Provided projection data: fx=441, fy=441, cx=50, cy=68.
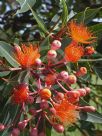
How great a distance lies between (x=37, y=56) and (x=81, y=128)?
1519 mm

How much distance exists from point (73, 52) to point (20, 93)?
1.02ft

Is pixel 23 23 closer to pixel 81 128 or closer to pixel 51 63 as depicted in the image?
pixel 81 128

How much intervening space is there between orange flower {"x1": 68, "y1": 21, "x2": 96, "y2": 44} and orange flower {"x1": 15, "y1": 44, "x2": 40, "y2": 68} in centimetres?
20

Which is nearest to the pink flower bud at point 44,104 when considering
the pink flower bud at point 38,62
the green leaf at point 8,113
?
the pink flower bud at point 38,62

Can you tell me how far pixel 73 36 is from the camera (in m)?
2.07

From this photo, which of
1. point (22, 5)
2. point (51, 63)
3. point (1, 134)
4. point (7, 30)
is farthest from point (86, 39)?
point (7, 30)

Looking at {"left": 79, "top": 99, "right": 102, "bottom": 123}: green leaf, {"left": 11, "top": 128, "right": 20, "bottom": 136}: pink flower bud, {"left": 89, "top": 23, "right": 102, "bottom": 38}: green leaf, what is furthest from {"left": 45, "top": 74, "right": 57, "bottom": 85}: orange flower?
{"left": 89, "top": 23, "right": 102, "bottom": 38}: green leaf

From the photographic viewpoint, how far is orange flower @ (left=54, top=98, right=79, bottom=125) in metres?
1.89

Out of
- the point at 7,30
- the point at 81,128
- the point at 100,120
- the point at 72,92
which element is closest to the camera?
the point at 72,92

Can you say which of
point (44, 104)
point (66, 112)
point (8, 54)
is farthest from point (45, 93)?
point (8, 54)

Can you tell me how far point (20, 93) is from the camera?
184cm

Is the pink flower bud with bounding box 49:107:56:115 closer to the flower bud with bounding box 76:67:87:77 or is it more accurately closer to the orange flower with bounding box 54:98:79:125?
the orange flower with bounding box 54:98:79:125

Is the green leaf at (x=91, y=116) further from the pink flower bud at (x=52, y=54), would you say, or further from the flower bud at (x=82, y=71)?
the pink flower bud at (x=52, y=54)

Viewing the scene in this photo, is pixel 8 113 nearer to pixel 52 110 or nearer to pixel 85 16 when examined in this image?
pixel 52 110
